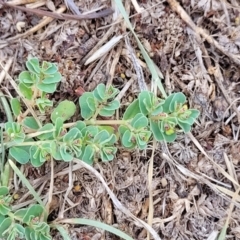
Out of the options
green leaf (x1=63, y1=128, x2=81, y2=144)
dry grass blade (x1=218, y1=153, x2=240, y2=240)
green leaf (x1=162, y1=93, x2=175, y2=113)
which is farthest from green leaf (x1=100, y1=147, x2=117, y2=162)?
dry grass blade (x1=218, y1=153, x2=240, y2=240)

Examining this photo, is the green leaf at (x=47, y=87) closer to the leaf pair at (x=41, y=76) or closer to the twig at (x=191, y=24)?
the leaf pair at (x=41, y=76)

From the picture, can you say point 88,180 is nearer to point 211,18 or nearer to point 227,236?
point 227,236

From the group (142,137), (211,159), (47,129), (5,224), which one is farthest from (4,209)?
(211,159)

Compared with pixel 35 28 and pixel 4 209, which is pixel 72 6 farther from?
pixel 4 209

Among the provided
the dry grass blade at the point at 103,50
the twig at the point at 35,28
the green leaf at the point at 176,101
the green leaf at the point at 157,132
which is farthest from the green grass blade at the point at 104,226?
the twig at the point at 35,28

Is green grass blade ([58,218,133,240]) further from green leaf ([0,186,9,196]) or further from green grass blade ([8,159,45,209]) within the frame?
green leaf ([0,186,9,196])

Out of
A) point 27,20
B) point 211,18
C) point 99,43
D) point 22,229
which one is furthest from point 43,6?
point 22,229
